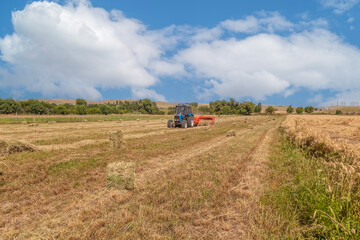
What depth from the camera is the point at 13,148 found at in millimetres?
8984

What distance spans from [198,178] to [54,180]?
4315mm

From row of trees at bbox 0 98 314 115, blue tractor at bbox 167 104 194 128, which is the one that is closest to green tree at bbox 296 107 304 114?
row of trees at bbox 0 98 314 115

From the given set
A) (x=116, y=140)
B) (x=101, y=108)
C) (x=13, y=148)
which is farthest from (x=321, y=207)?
(x=101, y=108)

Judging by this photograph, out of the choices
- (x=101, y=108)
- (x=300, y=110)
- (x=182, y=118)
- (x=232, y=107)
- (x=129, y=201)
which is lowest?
(x=129, y=201)

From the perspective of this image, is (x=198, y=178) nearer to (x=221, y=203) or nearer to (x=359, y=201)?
(x=221, y=203)

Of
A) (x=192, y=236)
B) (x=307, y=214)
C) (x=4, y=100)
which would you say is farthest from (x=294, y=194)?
(x=4, y=100)

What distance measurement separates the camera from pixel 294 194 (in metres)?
4.24

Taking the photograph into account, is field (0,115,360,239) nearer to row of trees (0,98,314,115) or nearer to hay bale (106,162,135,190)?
hay bale (106,162,135,190)

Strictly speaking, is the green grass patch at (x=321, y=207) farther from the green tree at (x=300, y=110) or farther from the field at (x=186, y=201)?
the green tree at (x=300, y=110)

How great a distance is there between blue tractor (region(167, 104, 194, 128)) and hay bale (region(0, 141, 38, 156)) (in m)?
14.5

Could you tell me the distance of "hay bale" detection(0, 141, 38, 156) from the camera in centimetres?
872

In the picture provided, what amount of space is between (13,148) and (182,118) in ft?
51.7

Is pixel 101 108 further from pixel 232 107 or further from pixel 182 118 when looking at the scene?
pixel 182 118

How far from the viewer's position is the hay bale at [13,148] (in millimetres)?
8719
